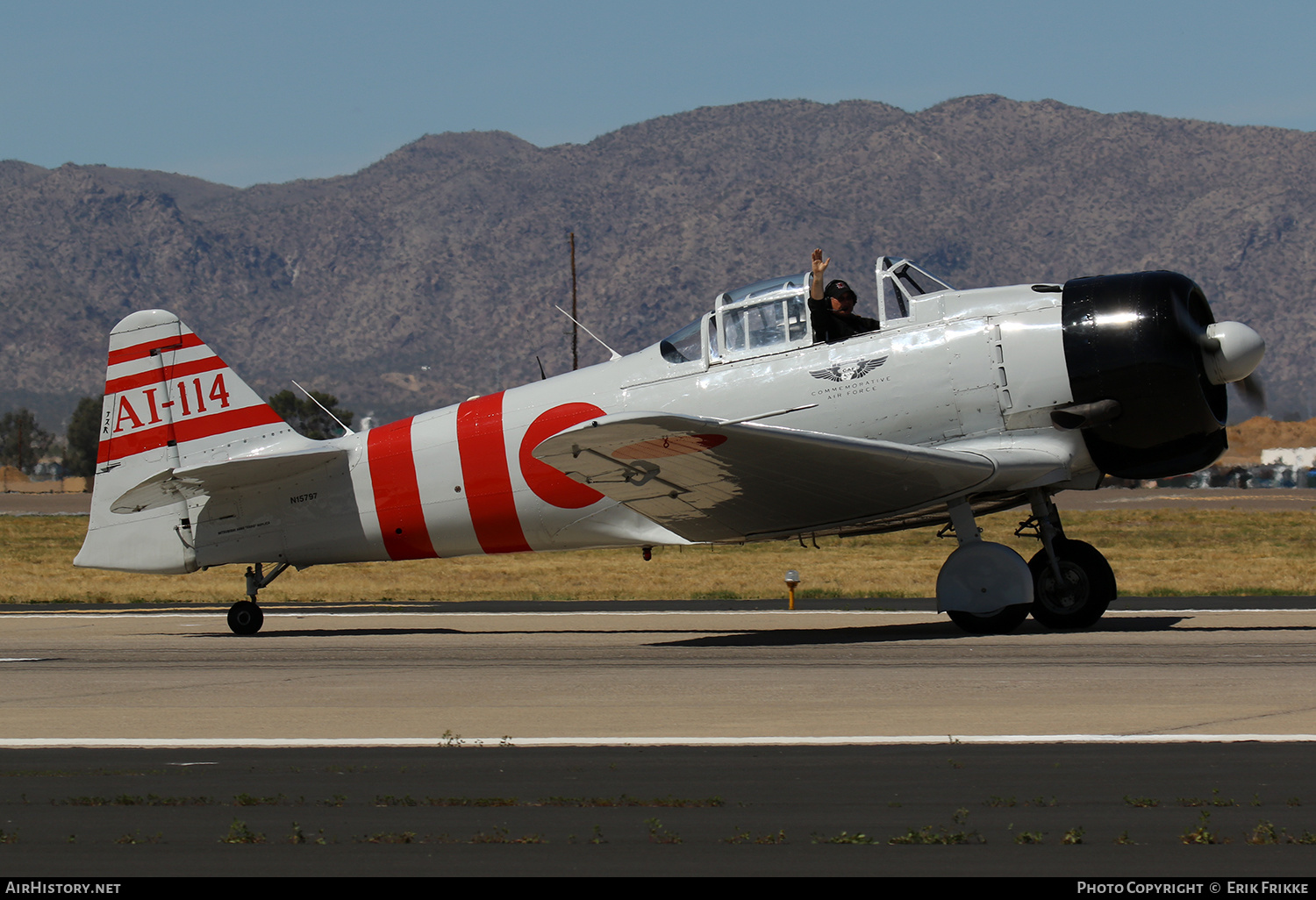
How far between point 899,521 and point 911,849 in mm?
9085

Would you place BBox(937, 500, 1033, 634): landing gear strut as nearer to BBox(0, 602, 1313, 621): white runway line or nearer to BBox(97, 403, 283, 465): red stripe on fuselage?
BBox(0, 602, 1313, 621): white runway line

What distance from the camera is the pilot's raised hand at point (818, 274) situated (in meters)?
13.4

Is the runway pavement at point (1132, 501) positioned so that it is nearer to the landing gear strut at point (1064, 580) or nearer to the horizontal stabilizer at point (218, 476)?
the landing gear strut at point (1064, 580)

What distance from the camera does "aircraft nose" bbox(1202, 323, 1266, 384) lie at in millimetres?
12930

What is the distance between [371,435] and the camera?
53.3 ft

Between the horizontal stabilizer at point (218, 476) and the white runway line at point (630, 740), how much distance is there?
7212 mm

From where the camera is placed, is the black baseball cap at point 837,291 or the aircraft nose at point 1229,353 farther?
the black baseball cap at point 837,291

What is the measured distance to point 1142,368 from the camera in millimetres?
12750

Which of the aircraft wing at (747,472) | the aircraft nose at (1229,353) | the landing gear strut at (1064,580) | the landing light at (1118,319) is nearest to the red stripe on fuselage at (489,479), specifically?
the aircraft wing at (747,472)

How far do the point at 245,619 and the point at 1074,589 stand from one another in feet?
30.4

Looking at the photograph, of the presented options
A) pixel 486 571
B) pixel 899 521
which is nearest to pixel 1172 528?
pixel 486 571

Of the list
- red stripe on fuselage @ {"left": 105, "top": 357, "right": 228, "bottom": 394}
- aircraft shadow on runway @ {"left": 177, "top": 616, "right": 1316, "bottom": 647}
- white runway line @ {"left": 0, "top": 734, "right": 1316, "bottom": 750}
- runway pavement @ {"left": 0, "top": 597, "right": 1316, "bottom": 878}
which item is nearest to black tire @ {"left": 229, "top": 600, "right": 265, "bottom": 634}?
aircraft shadow on runway @ {"left": 177, "top": 616, "right": 1316, "bottom": 647}

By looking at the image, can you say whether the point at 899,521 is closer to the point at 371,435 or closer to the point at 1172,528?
the point at 371,435

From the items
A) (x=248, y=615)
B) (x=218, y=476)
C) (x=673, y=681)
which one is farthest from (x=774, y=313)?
(x=248, y=615)
